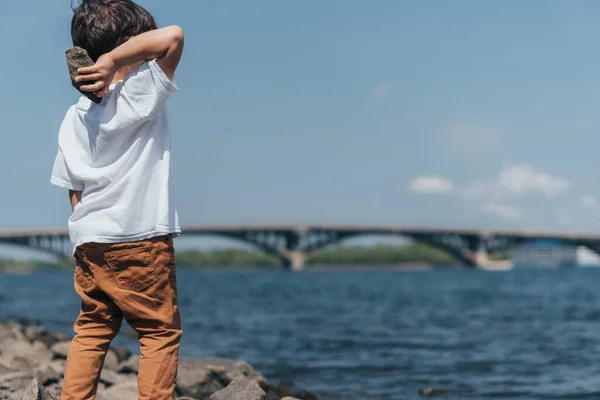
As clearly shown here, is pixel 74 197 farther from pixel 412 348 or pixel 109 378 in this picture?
pixel 412 348

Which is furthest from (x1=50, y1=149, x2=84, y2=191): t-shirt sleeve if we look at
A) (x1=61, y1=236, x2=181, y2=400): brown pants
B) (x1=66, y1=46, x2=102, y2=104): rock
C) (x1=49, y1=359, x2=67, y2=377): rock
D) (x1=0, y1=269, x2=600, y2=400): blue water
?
(x1=0, y1=269, x2=600, y2=400): blue water

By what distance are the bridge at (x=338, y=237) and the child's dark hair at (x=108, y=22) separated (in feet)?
226

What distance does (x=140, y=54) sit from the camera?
320cm

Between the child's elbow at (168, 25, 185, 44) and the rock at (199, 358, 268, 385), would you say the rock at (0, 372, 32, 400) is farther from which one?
the child's elbow at (168, 25, 185, 44)

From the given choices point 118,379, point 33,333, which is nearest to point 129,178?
point 118,379

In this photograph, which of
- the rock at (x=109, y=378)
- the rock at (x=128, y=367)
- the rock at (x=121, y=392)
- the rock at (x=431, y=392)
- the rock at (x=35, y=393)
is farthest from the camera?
the rock at (x=431, y=392)

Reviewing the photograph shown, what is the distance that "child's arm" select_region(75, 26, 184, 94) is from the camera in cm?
319

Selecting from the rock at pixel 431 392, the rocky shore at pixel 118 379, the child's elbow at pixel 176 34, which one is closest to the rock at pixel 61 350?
the rocky shore at pixel 118 379

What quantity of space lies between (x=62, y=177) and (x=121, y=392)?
115 inches

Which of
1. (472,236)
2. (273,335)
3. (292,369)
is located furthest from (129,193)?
(472,236)

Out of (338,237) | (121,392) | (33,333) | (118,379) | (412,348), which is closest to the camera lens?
(121,392)

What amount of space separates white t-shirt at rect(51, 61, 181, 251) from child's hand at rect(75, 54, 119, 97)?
0.20ft

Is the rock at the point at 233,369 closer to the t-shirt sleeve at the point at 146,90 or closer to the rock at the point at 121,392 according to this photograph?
the rock at the point at 121,392

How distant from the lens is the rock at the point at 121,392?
5.93 metres
